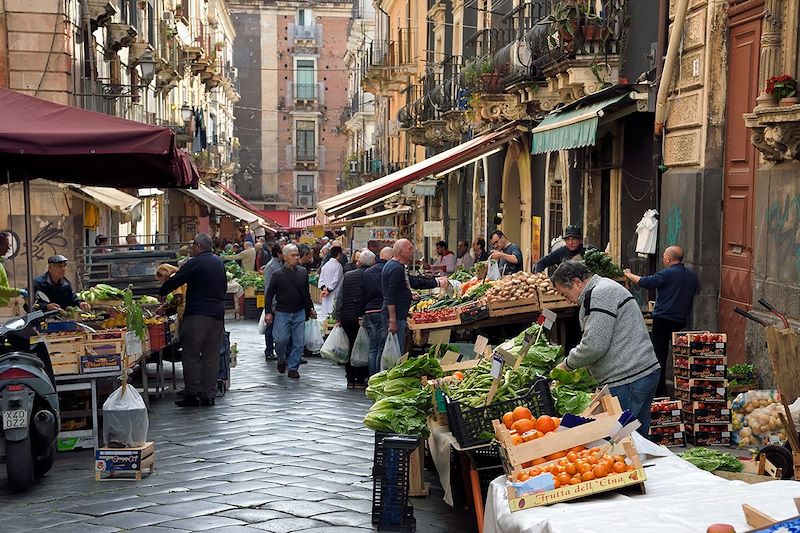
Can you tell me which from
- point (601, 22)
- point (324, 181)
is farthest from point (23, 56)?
point (324, 181)

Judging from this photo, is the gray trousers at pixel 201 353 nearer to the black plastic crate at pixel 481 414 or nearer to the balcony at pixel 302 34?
the black plastic crate at pixel 481 414

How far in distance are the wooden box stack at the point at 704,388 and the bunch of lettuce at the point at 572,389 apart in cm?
222

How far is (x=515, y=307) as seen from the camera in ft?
40.2

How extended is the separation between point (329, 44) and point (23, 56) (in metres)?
54.6

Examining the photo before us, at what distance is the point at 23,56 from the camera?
18562mm

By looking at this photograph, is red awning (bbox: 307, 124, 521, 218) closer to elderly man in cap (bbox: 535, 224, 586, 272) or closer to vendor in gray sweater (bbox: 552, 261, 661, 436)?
elderly man in cap (bbox: 535, 224, 586, 272)

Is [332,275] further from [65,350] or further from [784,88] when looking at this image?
[784,88]

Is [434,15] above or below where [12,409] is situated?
above

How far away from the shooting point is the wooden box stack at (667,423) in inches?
366

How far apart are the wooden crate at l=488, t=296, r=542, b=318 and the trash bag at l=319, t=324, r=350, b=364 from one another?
270cm

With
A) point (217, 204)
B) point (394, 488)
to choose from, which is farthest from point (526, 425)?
point (217, 204)

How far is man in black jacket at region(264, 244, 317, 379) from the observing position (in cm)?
1430

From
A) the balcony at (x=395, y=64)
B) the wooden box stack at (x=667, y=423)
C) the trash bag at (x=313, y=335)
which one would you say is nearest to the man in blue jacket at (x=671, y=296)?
the wooden box stack at (x=667, y=423)

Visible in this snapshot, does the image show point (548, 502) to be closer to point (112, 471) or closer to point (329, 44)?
point (112, 471)
